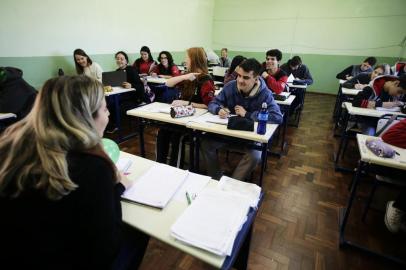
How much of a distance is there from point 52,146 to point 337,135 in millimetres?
4325

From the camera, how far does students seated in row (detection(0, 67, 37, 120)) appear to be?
2.21 meters

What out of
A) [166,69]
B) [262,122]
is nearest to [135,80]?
[166,69]

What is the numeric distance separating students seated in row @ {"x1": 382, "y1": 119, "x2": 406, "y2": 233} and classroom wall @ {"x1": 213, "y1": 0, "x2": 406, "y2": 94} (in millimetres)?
6289

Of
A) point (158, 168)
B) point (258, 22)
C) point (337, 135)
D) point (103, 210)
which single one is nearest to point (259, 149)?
point (158, 168)

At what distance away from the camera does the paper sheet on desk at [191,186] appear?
42.8 inches

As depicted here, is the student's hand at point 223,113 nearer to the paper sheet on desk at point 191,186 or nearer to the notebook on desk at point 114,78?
the paper sheet on desk at point 191,186

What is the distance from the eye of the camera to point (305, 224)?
1982 mm

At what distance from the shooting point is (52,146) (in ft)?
2.24

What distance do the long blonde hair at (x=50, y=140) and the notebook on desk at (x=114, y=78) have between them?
319 centimetres

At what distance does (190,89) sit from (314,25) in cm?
644

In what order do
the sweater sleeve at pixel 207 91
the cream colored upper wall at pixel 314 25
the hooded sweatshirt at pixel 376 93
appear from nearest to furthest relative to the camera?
the sweater sleeve at pixel 207 91 < the hooded sweatshirt at pixel 376 93 < the cream colored upper wall at pixel 314 25

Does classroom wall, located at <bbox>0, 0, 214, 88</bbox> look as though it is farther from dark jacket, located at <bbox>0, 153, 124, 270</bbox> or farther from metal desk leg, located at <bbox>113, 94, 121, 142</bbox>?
dark jacket, located at <bbox>0, 153, 124, 270</bbox>

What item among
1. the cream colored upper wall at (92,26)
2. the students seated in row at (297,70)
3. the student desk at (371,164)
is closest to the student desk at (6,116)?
the cream colored upper wall at (92,26)

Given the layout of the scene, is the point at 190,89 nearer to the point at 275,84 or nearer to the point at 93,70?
the point at 275,84
